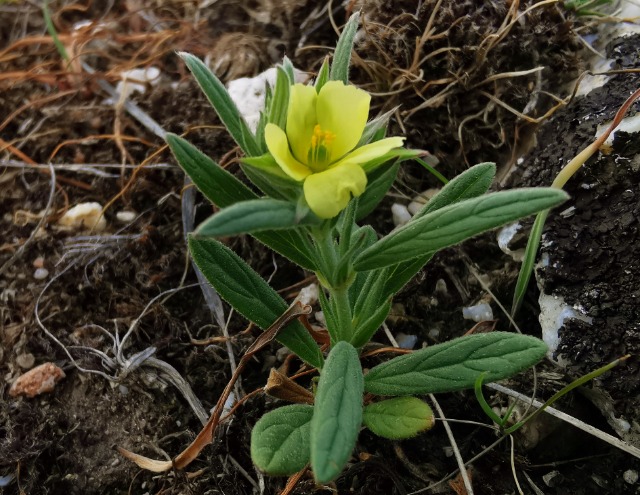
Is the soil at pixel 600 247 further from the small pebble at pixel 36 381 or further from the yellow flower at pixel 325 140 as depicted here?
the small pebble at pixel 36 381

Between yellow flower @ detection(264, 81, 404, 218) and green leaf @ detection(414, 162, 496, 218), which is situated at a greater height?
yellow flower @ detection(264, 81, 404, 218)

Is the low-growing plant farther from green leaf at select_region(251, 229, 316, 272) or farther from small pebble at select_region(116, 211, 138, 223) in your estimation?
small pebble at select_region(116, 211, 138, 223)

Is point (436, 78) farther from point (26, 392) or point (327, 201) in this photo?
point (26, 392)

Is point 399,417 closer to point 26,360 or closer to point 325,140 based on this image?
point 325,140

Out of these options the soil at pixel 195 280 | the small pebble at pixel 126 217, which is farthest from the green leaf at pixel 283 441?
the small pebble at pixel 126 217

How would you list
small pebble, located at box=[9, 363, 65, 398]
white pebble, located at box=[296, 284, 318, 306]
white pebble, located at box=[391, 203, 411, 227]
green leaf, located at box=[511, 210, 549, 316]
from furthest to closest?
white pebble, located at box=[391, 203, 411, 227] < white pebble, located at box=[296, 284, 318, 306] < small pebble, located at box=[9, 363, 65, 398] < green leaf, located at box=[511, 210, 549, 316]

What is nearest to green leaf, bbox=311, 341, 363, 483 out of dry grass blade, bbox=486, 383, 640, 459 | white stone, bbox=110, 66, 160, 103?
dry grass blade, bbox=486, 383, 640, 459

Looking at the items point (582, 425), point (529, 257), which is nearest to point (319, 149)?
point (529, 257)

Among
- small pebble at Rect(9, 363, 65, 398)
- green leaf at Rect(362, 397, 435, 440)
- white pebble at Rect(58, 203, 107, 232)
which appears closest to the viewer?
green leaf at Rect(362, 397, 435, 440)
